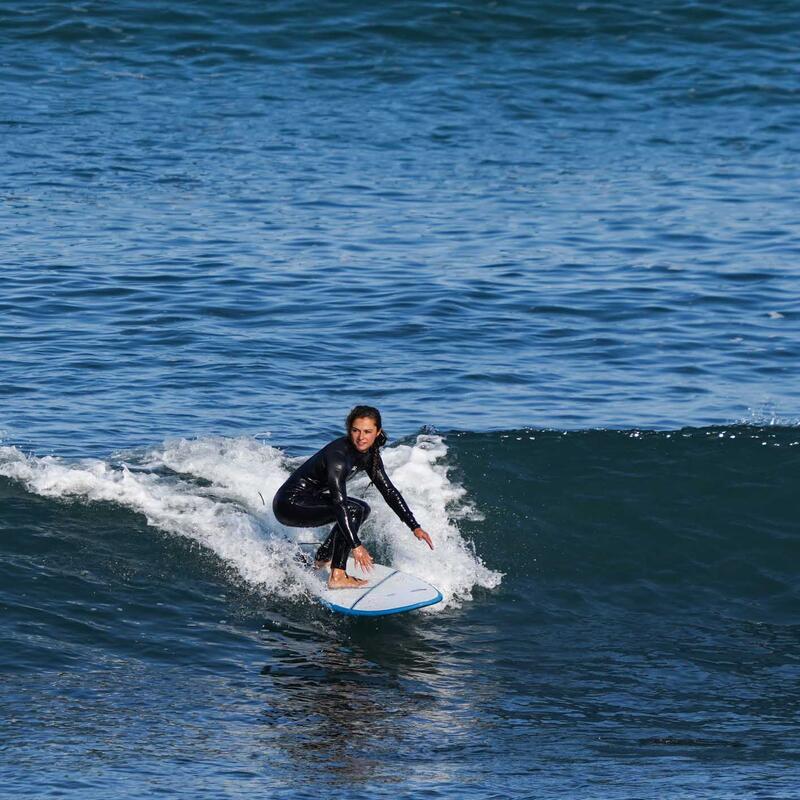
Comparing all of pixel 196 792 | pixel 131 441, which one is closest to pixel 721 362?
pixel 131 441

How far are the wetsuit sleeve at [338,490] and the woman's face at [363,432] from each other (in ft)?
0.87

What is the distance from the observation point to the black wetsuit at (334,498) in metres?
12.2

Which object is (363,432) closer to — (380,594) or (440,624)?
(380,594)

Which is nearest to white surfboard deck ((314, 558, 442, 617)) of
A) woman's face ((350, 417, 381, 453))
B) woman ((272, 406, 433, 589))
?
woman ((272, 406, 433, 589))

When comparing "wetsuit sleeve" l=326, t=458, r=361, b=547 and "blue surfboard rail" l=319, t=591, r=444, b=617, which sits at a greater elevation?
"wetsuit sleeve" l=326, t=458, r=361, b=547

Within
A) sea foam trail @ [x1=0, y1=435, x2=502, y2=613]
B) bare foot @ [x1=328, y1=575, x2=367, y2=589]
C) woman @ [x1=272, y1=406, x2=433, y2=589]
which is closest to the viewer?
woman @ [x1=272, y1=406, x2=433, y2=589]

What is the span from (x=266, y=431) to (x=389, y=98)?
19052 millimetres

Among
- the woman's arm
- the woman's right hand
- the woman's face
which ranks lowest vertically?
the woman's right hand

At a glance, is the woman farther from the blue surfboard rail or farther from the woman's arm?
the blue surfboard rail

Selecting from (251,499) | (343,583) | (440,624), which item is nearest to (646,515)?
(440,624)

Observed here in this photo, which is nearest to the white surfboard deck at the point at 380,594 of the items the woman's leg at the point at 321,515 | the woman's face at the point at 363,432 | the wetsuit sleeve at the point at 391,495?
the woman's leg at the point at 321,515

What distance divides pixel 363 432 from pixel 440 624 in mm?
1863

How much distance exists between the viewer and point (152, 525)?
1383 cm

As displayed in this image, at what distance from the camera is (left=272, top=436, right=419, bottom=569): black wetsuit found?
12.2 meters
